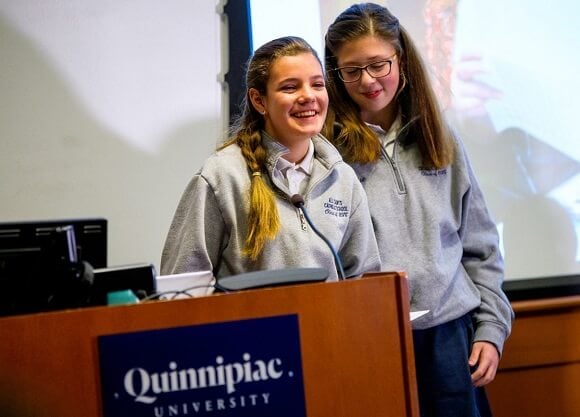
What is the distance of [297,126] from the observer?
194 cm

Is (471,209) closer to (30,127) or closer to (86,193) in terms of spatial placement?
(86,193)

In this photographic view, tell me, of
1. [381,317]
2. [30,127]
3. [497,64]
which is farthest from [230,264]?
[497,64]

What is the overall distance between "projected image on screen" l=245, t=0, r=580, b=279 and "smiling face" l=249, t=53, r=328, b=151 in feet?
3.31

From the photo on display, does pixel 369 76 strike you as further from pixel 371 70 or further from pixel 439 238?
pixel 439 238

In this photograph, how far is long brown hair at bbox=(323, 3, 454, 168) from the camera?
2.15m

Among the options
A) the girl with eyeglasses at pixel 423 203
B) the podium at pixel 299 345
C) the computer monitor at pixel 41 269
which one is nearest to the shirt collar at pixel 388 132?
the girl with eyeglasses at pixel 423 203

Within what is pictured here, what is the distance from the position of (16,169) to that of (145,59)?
0.58m

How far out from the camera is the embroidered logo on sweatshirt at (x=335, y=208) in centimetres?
196

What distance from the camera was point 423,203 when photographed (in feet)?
6.99

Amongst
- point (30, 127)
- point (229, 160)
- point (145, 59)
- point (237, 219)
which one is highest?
point (145, 59)

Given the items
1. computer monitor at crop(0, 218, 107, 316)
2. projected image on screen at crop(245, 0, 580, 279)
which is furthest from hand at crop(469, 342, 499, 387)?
computer monitor at crop(0, 218, 107, 316)

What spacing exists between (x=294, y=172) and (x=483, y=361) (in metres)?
0.73

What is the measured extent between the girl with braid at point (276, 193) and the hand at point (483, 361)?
37cm

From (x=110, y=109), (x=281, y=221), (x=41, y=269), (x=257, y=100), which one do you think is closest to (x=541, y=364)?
(x=281, y=221)
